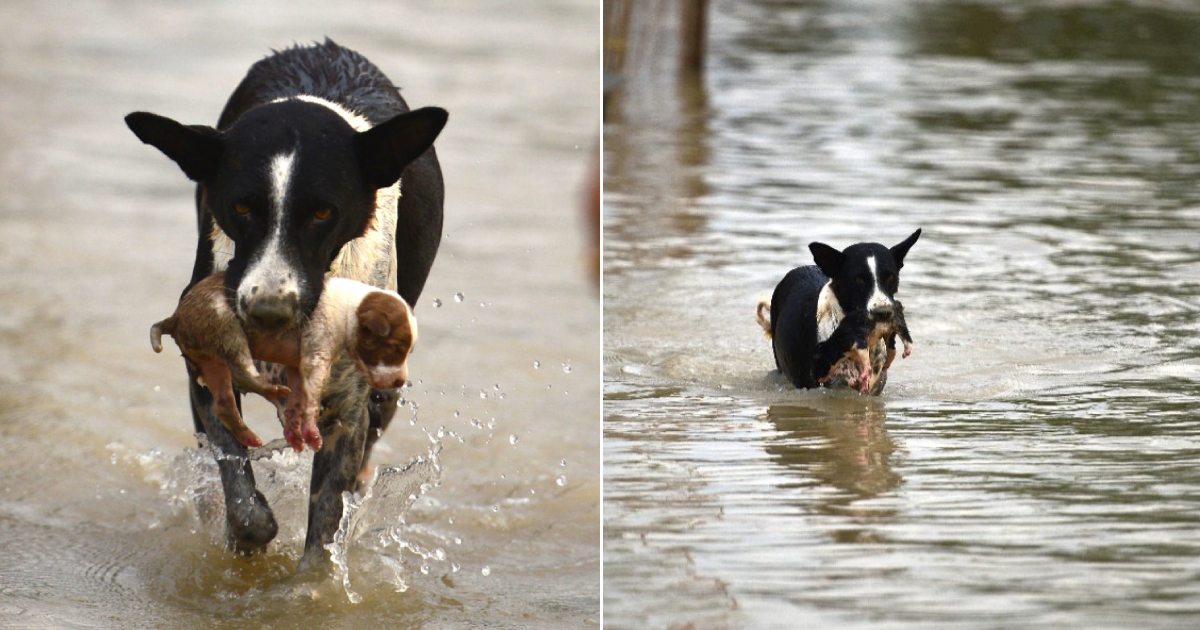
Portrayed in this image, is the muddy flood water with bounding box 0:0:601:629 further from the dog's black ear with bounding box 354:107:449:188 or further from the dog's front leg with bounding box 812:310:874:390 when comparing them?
the dog's black ear with bounding box 354:107:449:188

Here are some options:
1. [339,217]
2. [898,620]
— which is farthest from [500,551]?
[898,620]

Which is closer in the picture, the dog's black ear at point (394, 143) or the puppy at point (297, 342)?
the puppy at point (297, 342)

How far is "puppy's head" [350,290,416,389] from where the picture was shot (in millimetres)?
4211

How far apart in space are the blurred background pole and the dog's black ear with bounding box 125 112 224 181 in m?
9.68

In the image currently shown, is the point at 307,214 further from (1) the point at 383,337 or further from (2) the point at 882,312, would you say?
(2) the point at 882,312

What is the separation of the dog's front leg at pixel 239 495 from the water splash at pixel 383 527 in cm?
20

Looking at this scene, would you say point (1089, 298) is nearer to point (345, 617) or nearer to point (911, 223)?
point (911, 223)

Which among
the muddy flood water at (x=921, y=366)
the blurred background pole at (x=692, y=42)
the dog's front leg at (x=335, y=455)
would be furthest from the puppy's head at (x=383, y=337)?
the blurred background pole at (x=692, y=42)

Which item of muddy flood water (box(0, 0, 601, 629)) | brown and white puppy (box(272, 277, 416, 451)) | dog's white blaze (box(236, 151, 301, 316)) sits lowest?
muddy flood water (box(0, 0, 601, 629))

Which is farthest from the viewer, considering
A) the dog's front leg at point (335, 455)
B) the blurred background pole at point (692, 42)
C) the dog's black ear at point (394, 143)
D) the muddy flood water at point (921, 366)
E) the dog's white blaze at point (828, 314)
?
the blurred background pole at point (692, 42)

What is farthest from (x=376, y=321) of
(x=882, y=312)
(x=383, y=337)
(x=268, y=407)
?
(x=268, y=407)

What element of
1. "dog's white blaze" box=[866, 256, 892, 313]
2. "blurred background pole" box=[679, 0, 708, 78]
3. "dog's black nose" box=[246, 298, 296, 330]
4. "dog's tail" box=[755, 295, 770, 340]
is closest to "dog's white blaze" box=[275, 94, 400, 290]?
"dog's black nose" box=[246, 298, 296, 330]

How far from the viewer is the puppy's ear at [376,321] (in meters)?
4.21

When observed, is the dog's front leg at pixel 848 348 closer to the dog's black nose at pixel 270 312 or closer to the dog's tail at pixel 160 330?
the dog's black nose at pixel 270 312
